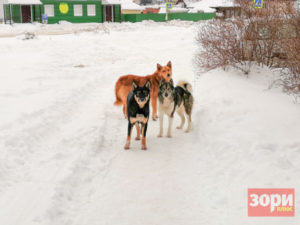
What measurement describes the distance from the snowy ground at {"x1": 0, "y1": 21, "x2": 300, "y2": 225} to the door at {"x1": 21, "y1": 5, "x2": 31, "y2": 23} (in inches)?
1177

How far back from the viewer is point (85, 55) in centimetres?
1495

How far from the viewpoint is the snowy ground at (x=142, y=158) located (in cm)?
378

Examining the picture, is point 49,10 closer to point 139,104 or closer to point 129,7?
point 129,7

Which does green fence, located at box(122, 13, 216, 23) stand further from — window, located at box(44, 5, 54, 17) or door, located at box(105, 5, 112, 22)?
window, located at box(44, 5, 54, 17)

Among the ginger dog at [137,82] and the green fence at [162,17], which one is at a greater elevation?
the green fence at [162,17]

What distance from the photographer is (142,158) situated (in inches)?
209

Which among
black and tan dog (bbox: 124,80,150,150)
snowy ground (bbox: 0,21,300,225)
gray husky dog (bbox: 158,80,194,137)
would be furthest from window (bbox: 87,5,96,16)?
black and tan dog (bbox: 124,80,150,150)

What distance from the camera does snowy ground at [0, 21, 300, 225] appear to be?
12.4ft

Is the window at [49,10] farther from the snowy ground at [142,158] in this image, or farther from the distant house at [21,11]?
the snowy ground at [142,158]

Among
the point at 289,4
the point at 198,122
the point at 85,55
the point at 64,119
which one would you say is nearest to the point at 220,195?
the point at 198,122

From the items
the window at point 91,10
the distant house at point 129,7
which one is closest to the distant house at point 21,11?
the window at point 91,10

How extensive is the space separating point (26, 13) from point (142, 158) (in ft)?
116

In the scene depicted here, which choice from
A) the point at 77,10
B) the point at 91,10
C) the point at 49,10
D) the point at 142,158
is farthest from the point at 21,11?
the point at 142,158

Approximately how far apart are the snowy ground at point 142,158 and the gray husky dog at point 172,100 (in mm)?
439
